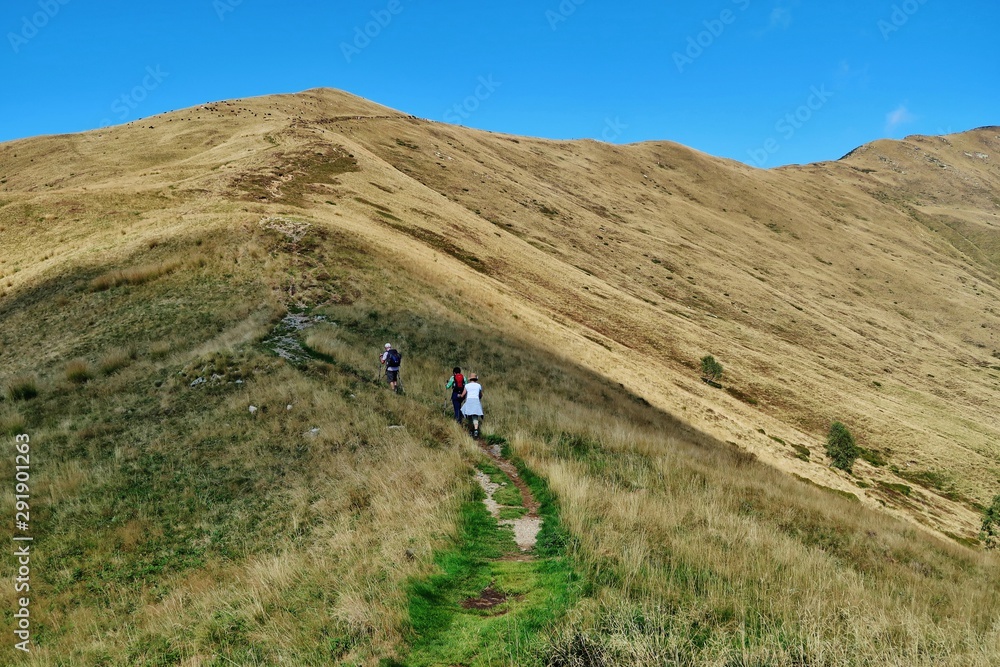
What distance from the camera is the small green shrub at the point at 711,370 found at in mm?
51938

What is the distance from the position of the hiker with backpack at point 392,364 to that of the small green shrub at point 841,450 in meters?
37.3

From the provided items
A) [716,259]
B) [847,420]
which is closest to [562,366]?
[847,420]

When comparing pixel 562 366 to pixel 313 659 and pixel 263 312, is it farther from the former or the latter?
pixel 313 659

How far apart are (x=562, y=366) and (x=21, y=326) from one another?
28613 mm

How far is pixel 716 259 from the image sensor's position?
327 ft

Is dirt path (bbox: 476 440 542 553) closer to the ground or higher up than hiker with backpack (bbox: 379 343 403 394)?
closer to the ground

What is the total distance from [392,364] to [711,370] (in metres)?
41.1

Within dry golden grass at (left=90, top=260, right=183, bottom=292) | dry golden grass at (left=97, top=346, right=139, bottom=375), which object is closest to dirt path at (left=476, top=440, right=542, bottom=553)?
dry golden grass at (left=97, top=346, right=139, bottom=375)

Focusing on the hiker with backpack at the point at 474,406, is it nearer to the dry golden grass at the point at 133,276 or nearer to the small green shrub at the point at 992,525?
the dry golden grass at the point at 133,276

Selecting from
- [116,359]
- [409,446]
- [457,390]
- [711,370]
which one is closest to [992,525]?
[711,370]

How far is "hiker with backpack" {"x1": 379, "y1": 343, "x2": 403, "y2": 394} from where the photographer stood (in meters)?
19.1

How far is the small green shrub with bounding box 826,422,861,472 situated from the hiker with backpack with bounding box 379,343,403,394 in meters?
37.3

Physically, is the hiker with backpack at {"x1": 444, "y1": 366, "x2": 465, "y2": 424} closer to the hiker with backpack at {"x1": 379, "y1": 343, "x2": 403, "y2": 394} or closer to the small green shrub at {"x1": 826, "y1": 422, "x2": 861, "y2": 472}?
the hiker with backpack at {"x1": 379, "y1": 343, "x2": 403, "y2": 394}

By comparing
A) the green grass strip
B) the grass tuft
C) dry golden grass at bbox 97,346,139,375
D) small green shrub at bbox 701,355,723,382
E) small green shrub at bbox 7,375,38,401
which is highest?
small green shrub at bbox 701,355,723,382
